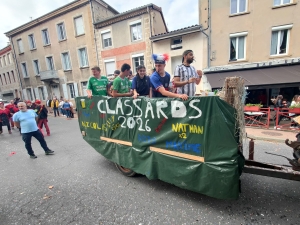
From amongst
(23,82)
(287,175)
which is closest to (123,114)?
(287,175)

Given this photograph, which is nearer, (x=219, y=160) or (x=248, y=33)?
(x=219, y=160)

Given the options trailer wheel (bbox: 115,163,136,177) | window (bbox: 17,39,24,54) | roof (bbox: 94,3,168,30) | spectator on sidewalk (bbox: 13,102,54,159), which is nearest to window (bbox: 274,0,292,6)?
roof (bbox: 94,3,168,30)

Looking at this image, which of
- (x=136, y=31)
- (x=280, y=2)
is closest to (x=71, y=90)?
(x=136, y=31)

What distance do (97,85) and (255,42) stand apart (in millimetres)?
10160

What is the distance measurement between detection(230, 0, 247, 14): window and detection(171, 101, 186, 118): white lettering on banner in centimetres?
1091

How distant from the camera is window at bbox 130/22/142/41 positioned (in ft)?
43.0

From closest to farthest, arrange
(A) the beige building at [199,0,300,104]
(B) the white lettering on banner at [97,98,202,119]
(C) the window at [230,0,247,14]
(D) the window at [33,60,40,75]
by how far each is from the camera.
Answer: (B) the white lettering on banner at [97,98,202,119]
(A) the beige building at [199,0,300,104]
(C) the window at [230,0,247,14]
(D) the window at [33,60,40,75]

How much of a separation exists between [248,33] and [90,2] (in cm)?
1353

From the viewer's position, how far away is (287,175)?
207 cm

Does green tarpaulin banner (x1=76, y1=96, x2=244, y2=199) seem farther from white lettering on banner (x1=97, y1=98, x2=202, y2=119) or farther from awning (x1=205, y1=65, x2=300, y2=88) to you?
awning (x1=205, y1=65, x2=300, y2=88)

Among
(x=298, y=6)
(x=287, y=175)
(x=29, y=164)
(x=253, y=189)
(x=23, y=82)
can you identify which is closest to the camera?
(x=287, y=175)

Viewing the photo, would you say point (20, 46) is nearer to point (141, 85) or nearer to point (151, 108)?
point (141, 85)

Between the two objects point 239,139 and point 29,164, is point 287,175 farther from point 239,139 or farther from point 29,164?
point 29,164

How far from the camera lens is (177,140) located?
246cm
